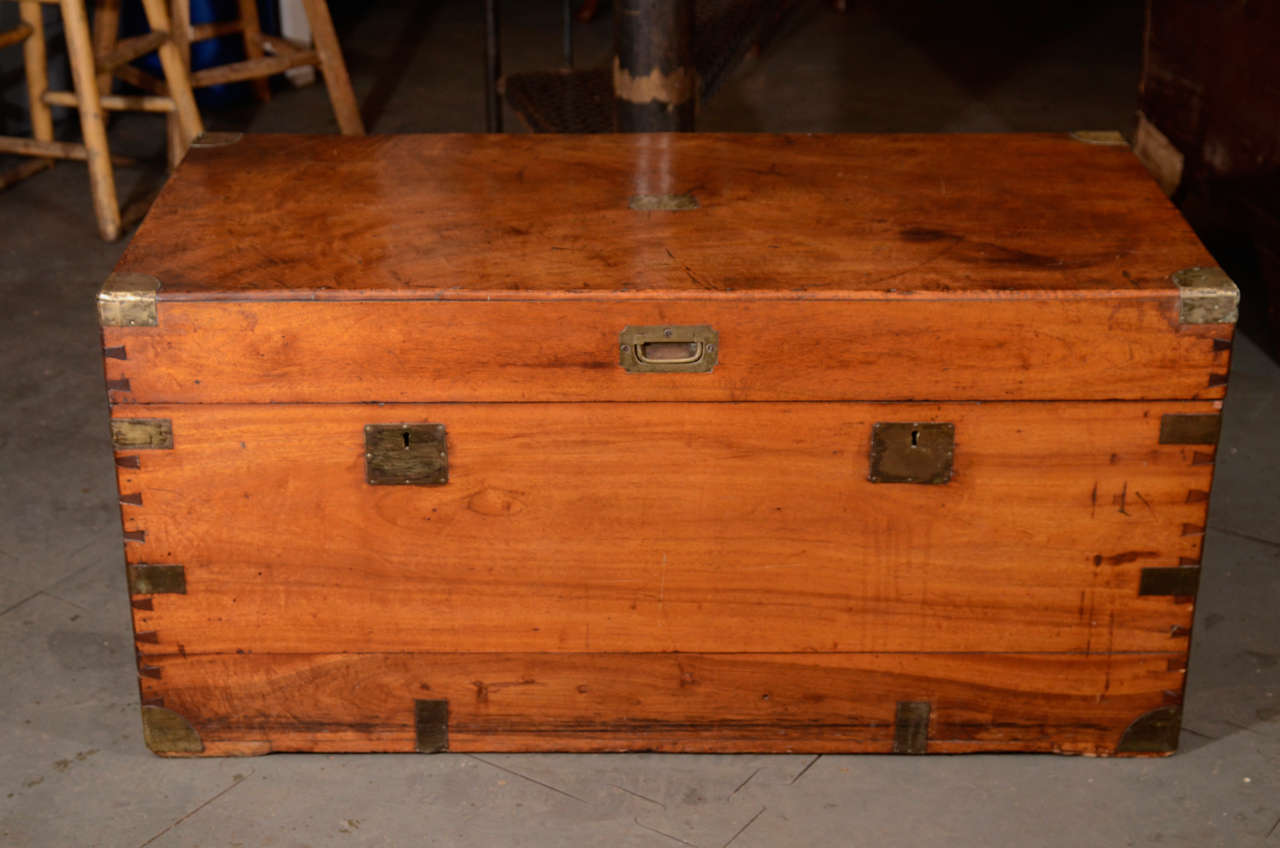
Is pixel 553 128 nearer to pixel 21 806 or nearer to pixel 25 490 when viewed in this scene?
pixel 25 490

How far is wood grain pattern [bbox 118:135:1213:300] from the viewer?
77.4 inches

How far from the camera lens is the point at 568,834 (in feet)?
6.61

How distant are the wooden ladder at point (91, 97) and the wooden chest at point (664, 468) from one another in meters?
1.75

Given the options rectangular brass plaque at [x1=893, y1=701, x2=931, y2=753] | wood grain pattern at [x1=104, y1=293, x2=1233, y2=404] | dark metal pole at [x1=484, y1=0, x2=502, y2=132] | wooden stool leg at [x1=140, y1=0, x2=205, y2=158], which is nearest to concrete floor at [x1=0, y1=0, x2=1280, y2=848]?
rectangular brass plaque at [x1=893, y1=701, x2=931, y2=753]

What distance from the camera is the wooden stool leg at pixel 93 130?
12.3ft

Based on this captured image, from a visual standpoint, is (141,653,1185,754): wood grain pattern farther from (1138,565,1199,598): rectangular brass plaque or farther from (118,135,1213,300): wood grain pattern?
(118,135,1213,300): wood grain pattern

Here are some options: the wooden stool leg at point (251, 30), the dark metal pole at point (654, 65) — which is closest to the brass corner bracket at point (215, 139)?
the dark metal pole at point (654, 65)

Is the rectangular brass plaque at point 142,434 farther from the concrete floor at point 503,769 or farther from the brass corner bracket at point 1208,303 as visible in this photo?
the brass corner bracket at point 1208,303

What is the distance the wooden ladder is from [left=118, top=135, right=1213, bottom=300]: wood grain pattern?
4.95 feet

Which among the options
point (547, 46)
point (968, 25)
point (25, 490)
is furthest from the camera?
point (968, 25)

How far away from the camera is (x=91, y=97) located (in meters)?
3.80

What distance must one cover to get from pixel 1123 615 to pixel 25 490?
1821 mm

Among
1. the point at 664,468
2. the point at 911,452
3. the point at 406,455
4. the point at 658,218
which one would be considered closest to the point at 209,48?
the point at 658,218

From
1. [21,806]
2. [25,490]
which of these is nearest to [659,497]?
[21,806]
